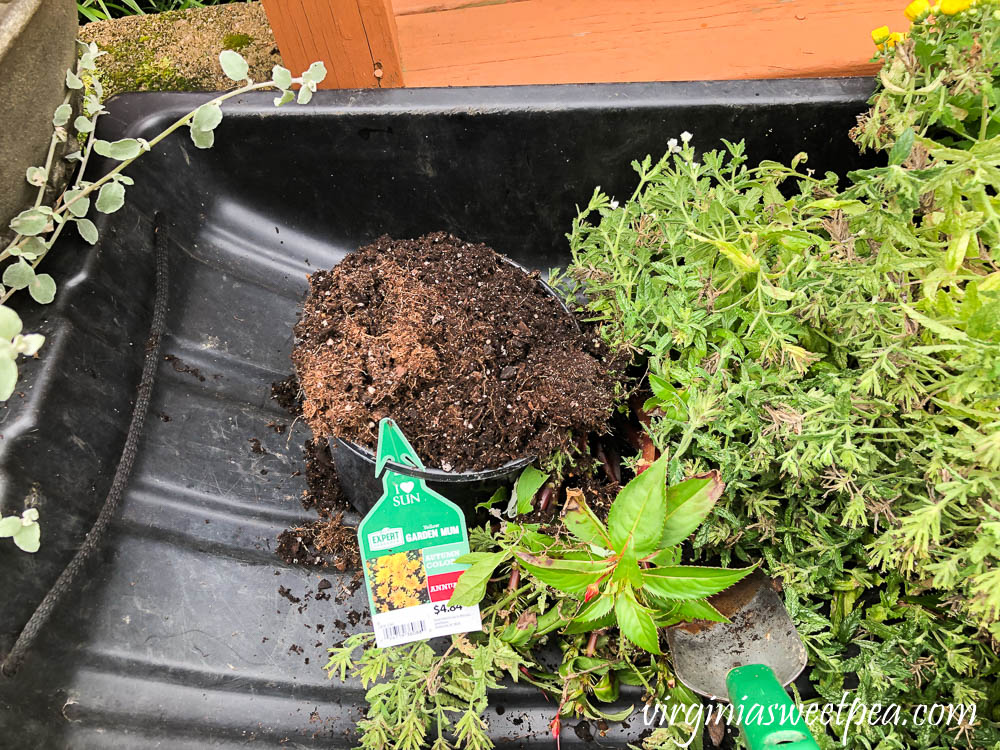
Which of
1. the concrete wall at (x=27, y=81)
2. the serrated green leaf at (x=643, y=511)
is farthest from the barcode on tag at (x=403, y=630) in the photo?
the concrete wall at (x=27, y=81)

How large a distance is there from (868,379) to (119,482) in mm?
1147

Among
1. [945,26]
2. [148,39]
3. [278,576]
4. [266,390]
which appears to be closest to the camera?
[945,26]

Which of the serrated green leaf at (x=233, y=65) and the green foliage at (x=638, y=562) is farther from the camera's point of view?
the serrated green leaf at (x=233, y=65)

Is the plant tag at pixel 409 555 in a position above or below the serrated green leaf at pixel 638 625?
below

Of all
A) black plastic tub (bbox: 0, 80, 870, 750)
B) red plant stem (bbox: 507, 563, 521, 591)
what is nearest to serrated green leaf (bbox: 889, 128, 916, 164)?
black plastic tub (bbox: 0, 80, 870, 750)

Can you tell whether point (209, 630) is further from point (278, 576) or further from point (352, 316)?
point (352, 316)

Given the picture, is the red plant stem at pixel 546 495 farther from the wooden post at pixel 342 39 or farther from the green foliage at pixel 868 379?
the wooden post at pixel 342 39

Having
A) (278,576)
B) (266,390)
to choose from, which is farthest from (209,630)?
(266,390)

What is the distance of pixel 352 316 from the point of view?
3.37ft

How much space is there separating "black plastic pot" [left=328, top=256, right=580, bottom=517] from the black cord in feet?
1.16

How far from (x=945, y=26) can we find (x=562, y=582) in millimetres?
903

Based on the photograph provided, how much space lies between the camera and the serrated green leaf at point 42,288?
3.08 feet

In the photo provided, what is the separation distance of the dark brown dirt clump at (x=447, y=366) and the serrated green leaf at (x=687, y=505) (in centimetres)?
22

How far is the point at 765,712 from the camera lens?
75cm
